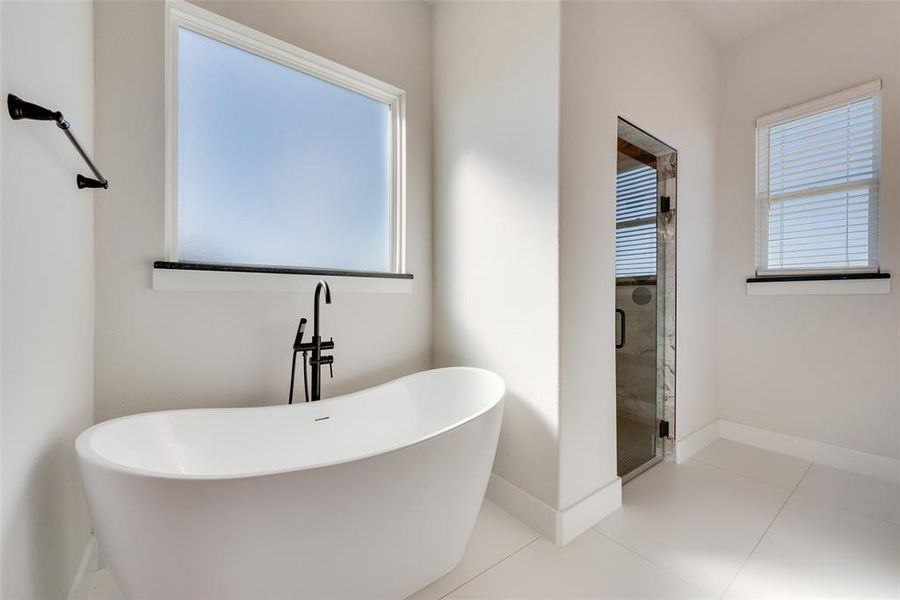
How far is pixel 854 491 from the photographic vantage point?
6.00 ft

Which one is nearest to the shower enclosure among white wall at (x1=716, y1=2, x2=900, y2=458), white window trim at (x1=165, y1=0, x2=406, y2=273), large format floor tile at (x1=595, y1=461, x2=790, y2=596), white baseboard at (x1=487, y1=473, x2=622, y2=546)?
large format floor tile at (x1=595, y1=461, x2=790, y2=596)

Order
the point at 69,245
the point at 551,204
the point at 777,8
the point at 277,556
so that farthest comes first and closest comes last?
the point at 777,8 < the point at 551,204 < the point at 69,245 < the point at 277,556

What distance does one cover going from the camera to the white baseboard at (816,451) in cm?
195

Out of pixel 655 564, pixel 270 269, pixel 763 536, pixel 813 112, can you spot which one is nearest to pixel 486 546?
pixel 655 564

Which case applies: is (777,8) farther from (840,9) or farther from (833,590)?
(833,590)

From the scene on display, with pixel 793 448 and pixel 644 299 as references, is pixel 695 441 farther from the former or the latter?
pixel 644 299

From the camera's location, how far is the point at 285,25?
5.56ft

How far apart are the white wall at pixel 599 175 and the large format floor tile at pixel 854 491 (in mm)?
621

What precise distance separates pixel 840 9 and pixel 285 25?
3098mm

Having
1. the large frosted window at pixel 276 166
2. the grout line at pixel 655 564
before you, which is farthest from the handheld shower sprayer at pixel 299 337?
the grout line at pixel 655 564

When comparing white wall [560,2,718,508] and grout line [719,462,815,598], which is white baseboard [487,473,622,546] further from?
grout line [719,462,815,598]

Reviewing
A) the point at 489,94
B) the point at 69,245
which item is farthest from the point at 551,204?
the point at 69,245

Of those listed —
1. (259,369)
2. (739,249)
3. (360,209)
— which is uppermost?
(360,209)

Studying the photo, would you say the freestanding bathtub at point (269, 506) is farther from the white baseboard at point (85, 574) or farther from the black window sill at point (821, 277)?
the black window sill at point (821, 277)
